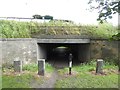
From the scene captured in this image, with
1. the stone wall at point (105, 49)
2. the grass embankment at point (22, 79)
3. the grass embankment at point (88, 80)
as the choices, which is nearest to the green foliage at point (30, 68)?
the grass embankment at point (22, 79)

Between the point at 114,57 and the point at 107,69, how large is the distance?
2639 millimetres

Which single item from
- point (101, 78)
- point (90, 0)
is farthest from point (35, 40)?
point (101, 78)

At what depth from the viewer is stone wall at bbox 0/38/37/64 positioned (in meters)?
15.8

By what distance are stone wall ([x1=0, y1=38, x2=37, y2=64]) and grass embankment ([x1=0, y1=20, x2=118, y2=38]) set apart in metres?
0.66

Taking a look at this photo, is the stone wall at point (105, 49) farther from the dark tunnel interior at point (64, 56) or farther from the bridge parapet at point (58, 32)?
the dark tunnel interior at point (64, 56)

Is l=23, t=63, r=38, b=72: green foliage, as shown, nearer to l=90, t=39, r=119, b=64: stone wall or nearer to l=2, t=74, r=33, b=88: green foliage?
l=2, t=74, r=33, b=88: green foliage

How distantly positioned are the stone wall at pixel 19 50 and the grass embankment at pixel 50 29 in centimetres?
66

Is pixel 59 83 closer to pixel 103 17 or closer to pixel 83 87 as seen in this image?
pixel 83 87

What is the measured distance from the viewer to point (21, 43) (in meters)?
16.3

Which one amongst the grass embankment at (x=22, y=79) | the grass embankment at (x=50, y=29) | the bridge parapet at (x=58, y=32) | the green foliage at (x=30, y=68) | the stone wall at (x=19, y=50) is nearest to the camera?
the grass embankment at (x=22, y=79)

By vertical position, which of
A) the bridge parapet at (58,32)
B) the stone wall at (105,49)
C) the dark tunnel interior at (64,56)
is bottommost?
the dark tunnel interior at (64,56)

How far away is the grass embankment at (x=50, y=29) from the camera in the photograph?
16828 millimetres

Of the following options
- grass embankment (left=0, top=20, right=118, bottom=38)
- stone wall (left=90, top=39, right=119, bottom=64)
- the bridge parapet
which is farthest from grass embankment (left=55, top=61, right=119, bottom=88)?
grass embankment (left=0, top=20, right=118, bottom=38)

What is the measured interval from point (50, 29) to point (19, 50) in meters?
3.20
